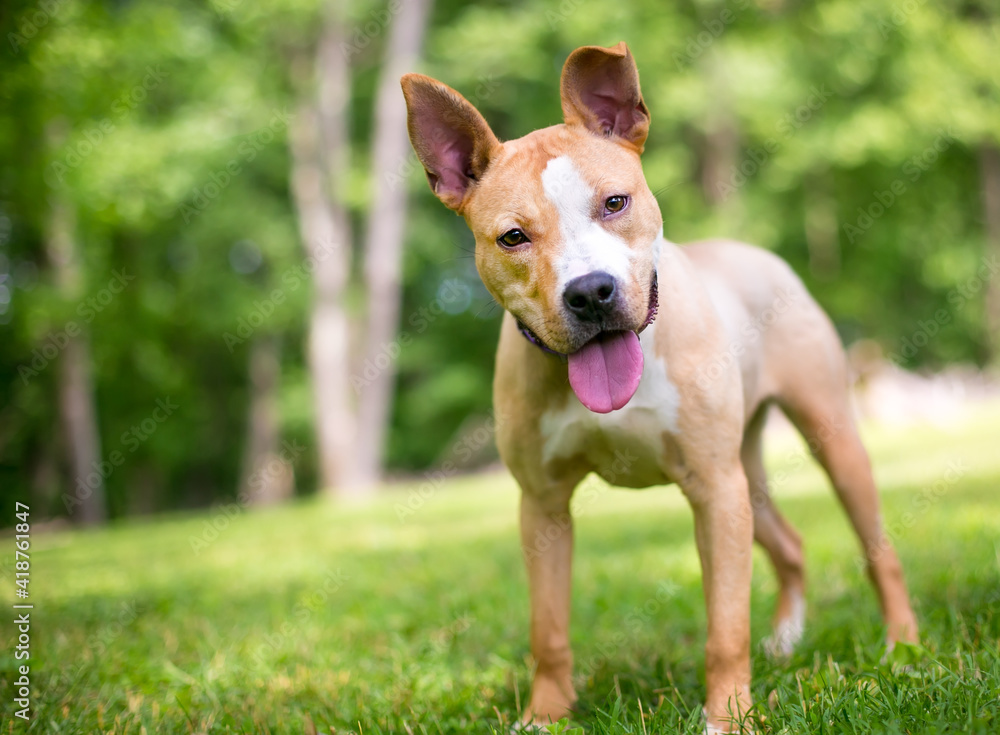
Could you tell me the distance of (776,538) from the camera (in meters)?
3.95

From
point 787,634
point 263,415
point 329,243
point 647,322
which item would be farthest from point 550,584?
point 263,415

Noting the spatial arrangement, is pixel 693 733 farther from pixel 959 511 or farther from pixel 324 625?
pixel 959 511

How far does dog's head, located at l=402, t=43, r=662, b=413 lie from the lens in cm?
254

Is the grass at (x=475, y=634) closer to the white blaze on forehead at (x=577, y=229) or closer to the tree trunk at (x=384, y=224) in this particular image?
the white blaze on forehead at (x=577, y=229)

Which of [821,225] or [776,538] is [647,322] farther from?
[821,225]

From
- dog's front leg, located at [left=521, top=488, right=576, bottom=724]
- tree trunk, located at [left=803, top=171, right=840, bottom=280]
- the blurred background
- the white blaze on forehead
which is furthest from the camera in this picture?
tree trunk, located at [left=803, top=171, right=840, bottom=280]

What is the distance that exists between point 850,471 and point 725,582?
3.94 feet

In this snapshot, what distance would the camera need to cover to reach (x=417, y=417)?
23281 millimetres

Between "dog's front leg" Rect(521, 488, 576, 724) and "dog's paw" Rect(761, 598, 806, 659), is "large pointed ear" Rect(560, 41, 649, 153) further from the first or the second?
"dog's paw" Rect(761, 598, 806, 659)

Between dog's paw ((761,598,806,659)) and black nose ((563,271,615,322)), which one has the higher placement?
black nose ((563,271,615,322))

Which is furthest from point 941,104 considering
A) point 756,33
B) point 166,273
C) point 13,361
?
point 13,361

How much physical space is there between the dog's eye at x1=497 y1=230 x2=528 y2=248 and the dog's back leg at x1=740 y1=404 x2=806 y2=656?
67.1 inches

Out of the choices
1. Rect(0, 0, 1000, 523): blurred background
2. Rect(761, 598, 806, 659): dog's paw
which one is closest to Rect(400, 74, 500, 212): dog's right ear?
Rect(761, 598, 806, 659): dog's paw

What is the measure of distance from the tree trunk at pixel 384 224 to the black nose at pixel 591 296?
12186 mm
